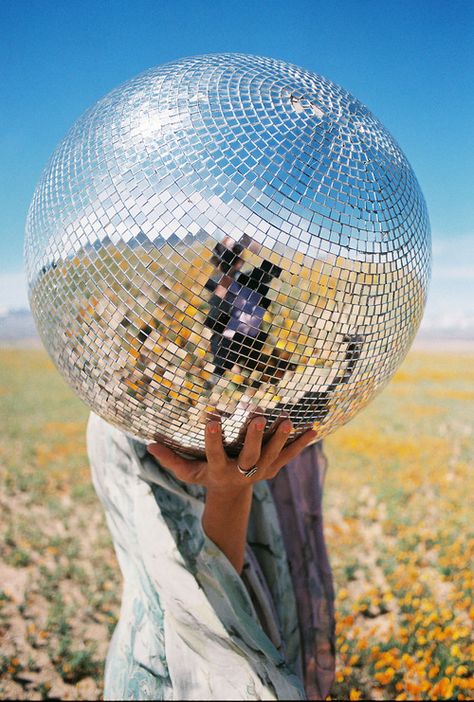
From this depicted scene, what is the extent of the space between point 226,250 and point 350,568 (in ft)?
14.4

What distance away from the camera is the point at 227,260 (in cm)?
132

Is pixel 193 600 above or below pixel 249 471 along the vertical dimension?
below

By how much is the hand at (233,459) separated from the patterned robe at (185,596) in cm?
18

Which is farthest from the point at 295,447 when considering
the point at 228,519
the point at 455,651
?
the point at 455,651

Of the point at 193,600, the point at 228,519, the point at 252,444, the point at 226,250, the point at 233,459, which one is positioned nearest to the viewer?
the point at 226,250

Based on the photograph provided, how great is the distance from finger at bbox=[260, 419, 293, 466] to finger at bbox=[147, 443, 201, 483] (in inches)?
9.5

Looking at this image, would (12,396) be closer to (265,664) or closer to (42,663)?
(42,663)

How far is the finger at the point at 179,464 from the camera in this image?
5.80ft

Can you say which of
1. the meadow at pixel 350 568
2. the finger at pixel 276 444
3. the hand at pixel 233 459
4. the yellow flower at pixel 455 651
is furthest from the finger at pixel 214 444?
the yellow flower at pixel 455 651

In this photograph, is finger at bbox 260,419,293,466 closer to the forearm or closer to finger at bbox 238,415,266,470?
finger at bbox 238,415,266,470

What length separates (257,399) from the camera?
1.46 meters

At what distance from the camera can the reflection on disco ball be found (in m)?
1.34

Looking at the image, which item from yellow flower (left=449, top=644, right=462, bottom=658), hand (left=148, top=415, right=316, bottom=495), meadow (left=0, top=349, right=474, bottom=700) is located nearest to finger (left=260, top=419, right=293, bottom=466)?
hand (left=148, top=415, right=316, bottom=495)

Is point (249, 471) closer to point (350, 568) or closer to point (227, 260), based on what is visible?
point (227, 260)
